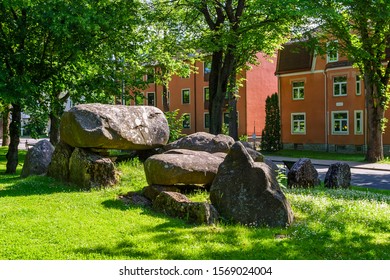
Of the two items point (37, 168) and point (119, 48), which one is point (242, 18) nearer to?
point (119, 48)

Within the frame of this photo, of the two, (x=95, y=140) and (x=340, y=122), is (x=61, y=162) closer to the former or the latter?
(x=95, y=140)

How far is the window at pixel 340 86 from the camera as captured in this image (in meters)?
39.3

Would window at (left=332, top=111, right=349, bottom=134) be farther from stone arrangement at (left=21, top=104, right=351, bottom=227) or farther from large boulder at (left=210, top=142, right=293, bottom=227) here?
large boulder at (left=210, top=142, right=293, bottom=227)

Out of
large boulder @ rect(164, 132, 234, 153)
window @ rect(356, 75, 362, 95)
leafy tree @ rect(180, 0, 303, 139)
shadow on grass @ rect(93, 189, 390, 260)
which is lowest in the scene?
shadow on grass @ rect(93, 189, 390, 260)

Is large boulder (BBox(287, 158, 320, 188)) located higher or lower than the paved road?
higher

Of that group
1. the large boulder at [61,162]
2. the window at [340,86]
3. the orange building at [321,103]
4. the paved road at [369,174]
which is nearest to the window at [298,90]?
the orange building at [321,103]

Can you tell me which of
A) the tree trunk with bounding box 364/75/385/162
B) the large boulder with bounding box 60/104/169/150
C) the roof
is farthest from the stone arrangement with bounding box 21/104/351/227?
the roof

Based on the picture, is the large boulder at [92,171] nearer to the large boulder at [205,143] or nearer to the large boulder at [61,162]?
the large boulder at [61,162]

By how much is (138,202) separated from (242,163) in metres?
2.93

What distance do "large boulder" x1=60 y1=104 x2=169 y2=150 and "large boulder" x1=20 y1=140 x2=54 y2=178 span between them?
292 cm

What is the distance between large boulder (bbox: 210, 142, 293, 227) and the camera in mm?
8422

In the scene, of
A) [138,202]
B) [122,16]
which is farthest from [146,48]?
[138,202]

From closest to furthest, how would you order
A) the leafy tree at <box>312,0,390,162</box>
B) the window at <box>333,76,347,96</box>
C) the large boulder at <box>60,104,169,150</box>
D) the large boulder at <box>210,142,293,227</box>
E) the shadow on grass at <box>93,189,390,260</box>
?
the shadow on grass at <box>93,189,390,260</box> < the large boulder at <box>210,142,293,227</box> < the large boulder at <box>60,104,169,150</box> < the leafy tree at <box>312,0,390,162</box> < the window at <box>333,76,347,96</box>

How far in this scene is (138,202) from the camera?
10.3m
